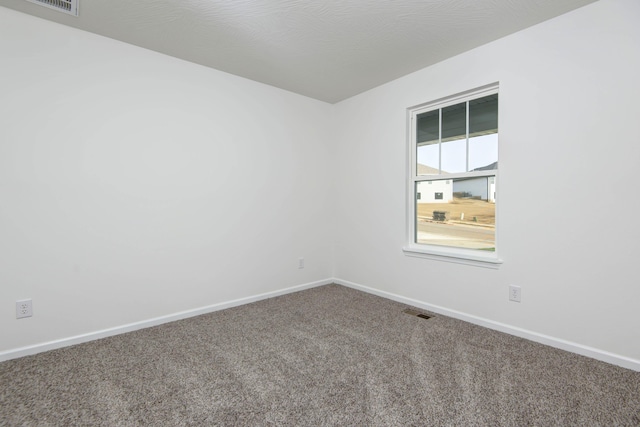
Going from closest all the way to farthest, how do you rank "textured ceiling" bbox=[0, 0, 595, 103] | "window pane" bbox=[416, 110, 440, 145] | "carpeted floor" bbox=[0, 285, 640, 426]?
1. "carpeted floor" bbox=[0, 285, 640, 426]
2. "textured ceiling" bbox=[0, 0, 595, 103]
3. "window pane" bbox=[416, 110, 440, 145]

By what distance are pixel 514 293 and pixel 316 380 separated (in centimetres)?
181

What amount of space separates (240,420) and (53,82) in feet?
8.98

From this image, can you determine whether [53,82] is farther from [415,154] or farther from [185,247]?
[415,154]

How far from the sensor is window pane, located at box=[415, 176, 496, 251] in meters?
2.88

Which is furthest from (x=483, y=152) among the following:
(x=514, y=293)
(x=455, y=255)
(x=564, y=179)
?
(x=514, y=293)

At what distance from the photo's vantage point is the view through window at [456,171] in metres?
2.85

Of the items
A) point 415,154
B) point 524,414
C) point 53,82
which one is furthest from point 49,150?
point 524,414

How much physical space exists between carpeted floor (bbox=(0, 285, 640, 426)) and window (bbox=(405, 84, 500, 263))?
862mm

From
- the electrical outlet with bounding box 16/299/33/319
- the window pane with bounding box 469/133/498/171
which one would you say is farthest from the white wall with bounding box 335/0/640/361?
the electrical outlet with bounding box 16/299/33/319

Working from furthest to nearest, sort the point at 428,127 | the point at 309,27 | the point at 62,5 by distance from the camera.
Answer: the point at 428,127
the point at 309,27
the point at 62,5

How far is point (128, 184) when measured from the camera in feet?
8.88

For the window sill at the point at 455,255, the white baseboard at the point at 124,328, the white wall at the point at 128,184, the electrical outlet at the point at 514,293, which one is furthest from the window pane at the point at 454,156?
the white baseboard at the point at 124,328

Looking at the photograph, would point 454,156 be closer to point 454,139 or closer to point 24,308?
point 454,139

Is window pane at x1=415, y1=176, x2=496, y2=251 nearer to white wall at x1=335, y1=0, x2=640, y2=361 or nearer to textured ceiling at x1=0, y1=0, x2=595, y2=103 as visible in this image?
white wall at x1=335, y1=0, x2=640, y2=361
